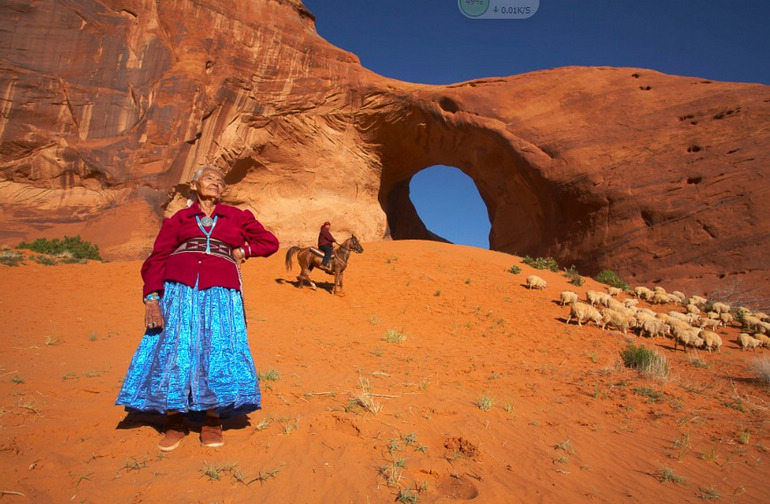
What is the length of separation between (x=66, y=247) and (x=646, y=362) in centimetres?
1739

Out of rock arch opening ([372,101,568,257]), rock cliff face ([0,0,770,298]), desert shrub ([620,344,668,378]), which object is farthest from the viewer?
rock arch opening ([372,101,568,257])

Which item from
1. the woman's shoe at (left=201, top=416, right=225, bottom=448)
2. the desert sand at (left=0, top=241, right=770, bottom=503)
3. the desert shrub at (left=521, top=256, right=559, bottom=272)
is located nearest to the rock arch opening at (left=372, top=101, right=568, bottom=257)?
the desert shrub at (left=521, top=256, right=559, bottom=272)

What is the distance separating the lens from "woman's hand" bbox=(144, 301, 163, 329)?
300 centimetres

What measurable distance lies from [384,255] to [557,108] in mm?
10946

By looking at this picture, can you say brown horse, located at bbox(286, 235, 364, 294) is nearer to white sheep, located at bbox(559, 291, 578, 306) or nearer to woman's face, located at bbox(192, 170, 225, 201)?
white sheep, located at bbox(559, 291, 578, 306)

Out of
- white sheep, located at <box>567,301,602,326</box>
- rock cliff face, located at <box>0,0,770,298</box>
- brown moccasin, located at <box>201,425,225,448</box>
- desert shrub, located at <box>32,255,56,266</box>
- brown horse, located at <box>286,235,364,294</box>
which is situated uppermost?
rock cliff face, located at <box>0,0,770,298</box>

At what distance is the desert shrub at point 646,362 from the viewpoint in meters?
5.80

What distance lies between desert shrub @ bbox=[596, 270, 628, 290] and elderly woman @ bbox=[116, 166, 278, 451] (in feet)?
48.8

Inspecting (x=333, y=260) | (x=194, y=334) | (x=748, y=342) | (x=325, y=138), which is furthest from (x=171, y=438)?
(x=325, y=138)

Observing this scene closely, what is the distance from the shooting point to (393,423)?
3568 mm

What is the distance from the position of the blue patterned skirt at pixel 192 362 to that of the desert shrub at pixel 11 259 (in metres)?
12.4

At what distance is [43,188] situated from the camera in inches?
661

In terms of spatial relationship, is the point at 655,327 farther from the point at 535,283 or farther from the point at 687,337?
the point at 535,283

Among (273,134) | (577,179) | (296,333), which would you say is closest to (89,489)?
(296,333)
